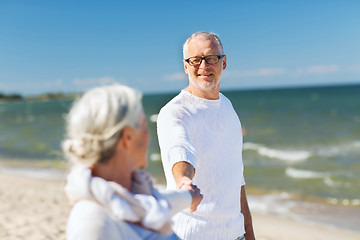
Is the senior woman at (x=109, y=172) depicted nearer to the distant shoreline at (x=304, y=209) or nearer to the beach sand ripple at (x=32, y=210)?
the beach sand ripple at (x=32, y=210)

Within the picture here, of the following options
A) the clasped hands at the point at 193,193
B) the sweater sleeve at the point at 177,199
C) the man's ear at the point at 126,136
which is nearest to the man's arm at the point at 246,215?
the clasped hands at the point at 193,193

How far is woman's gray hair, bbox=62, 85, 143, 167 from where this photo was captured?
1130mm

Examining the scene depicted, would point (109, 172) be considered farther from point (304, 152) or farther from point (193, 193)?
point (304, 152)

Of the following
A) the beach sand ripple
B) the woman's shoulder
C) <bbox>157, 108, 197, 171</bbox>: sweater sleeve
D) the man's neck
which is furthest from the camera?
the beach sand ripple

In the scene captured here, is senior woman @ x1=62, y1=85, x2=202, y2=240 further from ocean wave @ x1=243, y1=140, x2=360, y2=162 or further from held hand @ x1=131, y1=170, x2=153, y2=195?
ocean wave @ x1=243, y1=140, x2=360, y2=162

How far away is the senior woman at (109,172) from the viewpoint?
3.61 ft

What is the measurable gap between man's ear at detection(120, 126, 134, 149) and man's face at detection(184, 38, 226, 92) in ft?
3.80

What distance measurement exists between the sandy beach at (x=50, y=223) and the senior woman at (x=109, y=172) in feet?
19.5

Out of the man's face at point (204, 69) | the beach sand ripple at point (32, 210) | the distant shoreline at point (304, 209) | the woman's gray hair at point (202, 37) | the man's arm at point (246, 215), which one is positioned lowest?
the beach sand ripple at point (32, 210)

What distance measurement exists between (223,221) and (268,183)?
10891 mm

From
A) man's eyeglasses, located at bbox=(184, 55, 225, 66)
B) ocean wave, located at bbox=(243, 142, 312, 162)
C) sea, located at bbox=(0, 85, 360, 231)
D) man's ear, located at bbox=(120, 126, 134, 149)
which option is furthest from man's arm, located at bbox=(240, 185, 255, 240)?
ocean wave, located at bbox=(243, 142, 312, 162)

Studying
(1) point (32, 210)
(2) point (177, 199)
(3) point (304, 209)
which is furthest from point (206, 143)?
(3) point (304, 209)

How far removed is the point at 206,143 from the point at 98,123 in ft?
3.58

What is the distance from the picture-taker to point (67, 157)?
4.04 feet
